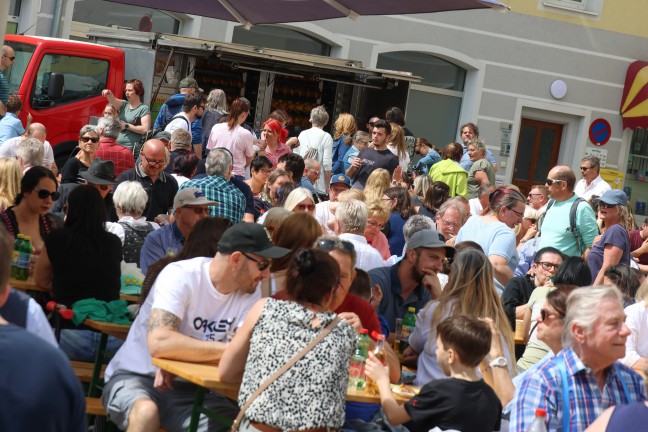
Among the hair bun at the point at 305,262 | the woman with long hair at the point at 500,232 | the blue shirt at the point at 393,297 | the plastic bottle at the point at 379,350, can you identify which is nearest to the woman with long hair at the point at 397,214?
the woman with long hair at the point at 500,232

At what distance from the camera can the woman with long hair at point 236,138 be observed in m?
13.0

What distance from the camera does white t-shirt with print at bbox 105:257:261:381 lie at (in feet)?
18.0

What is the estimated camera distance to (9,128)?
12312 millimetres

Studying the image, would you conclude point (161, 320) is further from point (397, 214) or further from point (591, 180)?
point (591, 180)

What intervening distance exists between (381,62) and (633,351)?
15299mm

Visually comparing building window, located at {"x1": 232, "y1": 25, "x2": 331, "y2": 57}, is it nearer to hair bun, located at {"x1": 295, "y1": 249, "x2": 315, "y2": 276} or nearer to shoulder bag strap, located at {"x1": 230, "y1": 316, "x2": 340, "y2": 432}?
hair bun, located at {"x1": 295, "y1": 249, "x2": 315, "y2": 276}

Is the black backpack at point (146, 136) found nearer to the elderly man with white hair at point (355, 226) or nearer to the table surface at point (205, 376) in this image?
the elderly man with white hair at point (355, 226)

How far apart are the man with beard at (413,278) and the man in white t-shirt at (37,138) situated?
500 cm

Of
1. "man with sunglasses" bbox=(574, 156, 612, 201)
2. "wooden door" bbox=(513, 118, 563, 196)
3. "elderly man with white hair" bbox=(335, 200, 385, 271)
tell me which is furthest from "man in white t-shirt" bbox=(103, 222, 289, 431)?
"wooden door" bbox=(513, 118, 563, 196)

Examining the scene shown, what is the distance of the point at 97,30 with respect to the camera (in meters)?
17.2

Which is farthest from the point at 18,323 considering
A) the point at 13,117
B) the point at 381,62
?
the point at 381,62

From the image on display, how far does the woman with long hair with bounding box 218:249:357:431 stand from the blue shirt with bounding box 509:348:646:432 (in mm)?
796

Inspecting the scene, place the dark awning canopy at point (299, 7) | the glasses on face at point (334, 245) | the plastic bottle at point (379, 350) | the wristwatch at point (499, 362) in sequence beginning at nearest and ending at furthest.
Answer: the plastic bottle at point (379, 350), the wristwatch at point (499, 362), the glasses on face at point (334, 245), the dark awning canopy at point (299, 7)

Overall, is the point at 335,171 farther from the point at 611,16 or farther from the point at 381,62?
the point at 611,16
